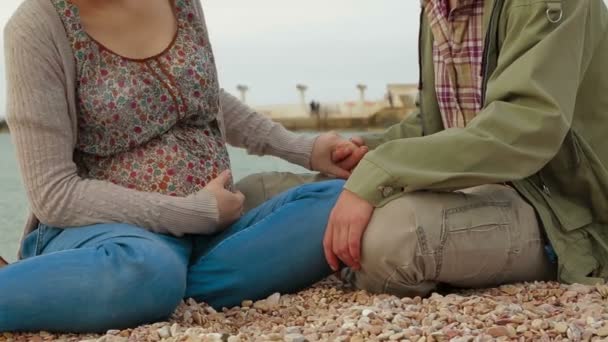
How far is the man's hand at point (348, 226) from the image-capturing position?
2371mm

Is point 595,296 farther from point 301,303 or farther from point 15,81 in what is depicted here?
point 15,81

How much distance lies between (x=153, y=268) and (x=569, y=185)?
1.11 m

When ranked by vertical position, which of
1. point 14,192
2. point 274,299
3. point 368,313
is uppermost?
point 368,313

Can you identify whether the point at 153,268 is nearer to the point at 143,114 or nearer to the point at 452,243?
the point at 143,114

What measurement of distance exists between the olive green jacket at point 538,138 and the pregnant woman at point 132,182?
412 millimetres

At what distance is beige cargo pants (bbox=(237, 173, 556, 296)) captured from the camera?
7.76 ft

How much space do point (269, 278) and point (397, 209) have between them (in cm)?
→ 45

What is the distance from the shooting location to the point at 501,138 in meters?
2.32

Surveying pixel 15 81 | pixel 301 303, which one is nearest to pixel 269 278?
pixel 301 303

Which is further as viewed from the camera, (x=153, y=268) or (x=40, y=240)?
(x=40, y=240)

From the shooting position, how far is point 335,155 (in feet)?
10.2

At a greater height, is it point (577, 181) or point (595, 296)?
point (577, 181)

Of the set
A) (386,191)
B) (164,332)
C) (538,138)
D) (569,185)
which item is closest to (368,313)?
(386,191)

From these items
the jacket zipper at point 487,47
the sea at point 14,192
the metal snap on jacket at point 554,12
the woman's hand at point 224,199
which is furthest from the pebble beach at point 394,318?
the sea at point 14,192
